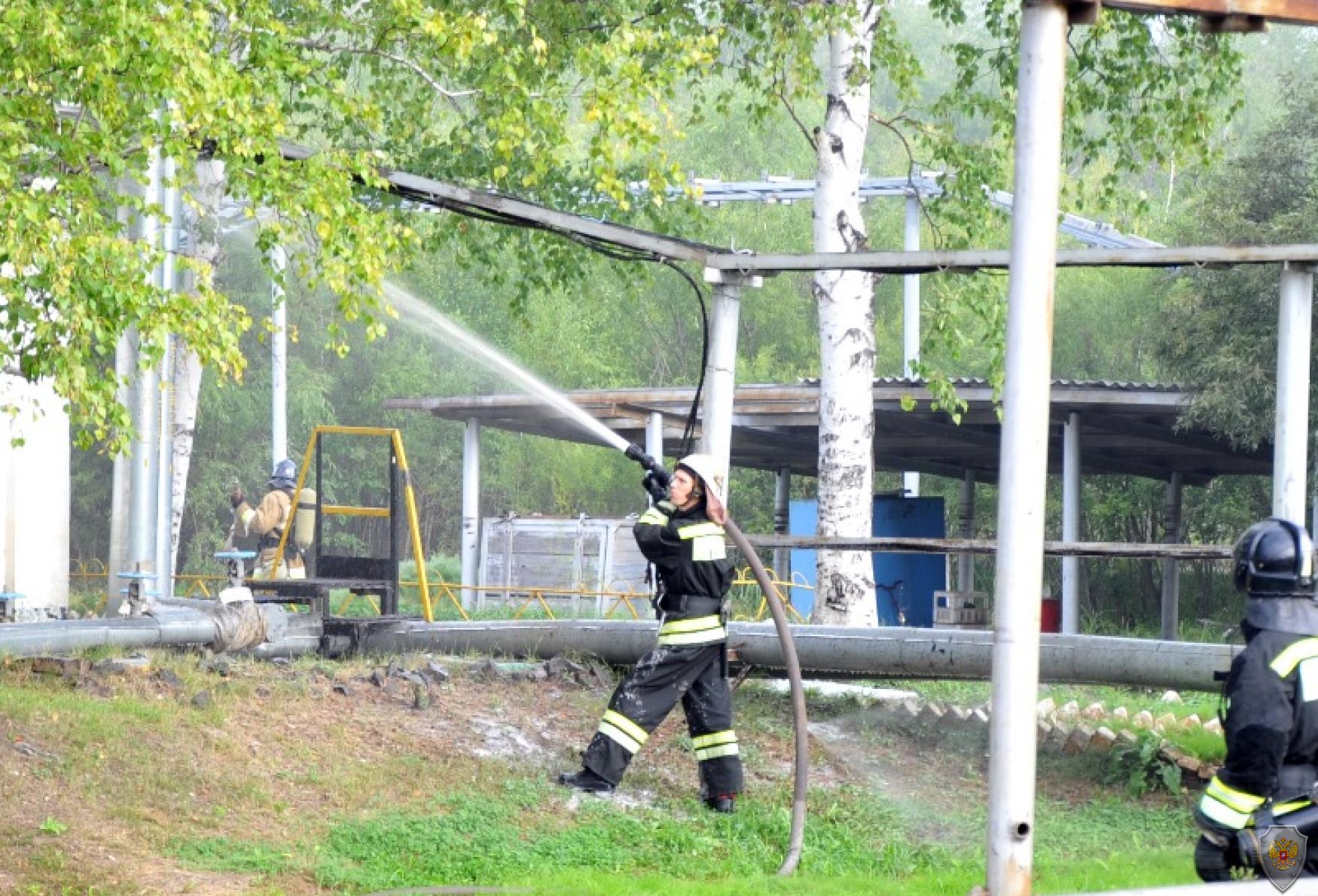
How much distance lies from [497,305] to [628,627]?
39.5 m

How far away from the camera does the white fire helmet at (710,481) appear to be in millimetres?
8281

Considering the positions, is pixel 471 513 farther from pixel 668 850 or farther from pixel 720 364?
pixel 668 850

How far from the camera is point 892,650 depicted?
994 centimetres

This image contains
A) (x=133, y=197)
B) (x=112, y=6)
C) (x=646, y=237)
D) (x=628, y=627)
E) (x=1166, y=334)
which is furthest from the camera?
(x=1166, y=334)

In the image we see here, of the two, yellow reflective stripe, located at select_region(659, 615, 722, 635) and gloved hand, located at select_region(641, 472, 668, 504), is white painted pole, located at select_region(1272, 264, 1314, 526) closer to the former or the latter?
yellow reflective stripe, located at select_region(659, 615, 722, 635)

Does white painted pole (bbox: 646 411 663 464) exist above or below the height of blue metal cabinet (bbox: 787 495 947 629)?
above

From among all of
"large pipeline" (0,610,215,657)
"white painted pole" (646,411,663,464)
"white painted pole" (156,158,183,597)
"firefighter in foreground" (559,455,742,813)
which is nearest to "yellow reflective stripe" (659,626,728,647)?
"firefighter in foreground" (559,455,742,813)

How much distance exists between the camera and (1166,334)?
65.5ft

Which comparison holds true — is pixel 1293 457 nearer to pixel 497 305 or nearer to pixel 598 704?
pixel 598 704

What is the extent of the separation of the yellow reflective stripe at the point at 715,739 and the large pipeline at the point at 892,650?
168 centimetres

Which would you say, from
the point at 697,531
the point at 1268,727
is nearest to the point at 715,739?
the point at 697,531

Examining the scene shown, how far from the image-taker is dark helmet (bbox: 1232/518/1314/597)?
514 cm

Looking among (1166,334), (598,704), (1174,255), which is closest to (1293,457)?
(1174,255)

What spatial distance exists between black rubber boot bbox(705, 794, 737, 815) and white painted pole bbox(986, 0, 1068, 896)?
3.82 m
